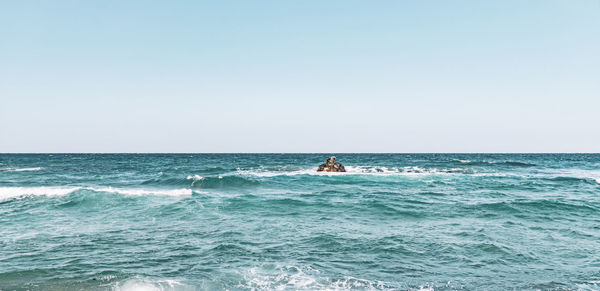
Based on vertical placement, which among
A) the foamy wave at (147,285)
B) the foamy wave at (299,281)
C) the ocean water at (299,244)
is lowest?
the foamy wave at (147,285)

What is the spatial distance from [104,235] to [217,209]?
18.9ft

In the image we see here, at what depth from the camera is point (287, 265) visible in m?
9.12

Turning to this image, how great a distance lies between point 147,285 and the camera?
784cm

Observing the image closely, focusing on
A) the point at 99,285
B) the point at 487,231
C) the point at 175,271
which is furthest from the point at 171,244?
the point at 487,231

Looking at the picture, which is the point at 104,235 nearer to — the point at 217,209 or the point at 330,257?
the point at 217,209

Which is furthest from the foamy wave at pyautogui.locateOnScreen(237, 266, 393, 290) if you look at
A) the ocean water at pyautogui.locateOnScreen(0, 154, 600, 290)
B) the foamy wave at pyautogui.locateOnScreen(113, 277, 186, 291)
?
the foamy wave at pyautogui.locateOnScreen(113, 277, 186, 291)

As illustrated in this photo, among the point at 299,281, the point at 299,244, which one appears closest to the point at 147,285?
the point at 299,281

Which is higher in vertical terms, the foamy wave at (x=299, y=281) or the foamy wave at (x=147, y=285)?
the foamy wave at (x=299, y=281)

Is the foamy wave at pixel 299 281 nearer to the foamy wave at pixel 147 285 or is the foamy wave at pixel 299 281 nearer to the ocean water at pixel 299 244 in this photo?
the ocean water at pixel 299 244

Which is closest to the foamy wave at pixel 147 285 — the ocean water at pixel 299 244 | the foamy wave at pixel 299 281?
the ocean water at pixel 299 244

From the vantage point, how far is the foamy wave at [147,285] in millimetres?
7695

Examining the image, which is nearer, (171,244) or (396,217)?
(171,244)

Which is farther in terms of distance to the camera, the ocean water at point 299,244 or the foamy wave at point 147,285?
the ocean water at point 299,244

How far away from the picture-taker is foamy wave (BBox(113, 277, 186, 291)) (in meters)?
7.70
